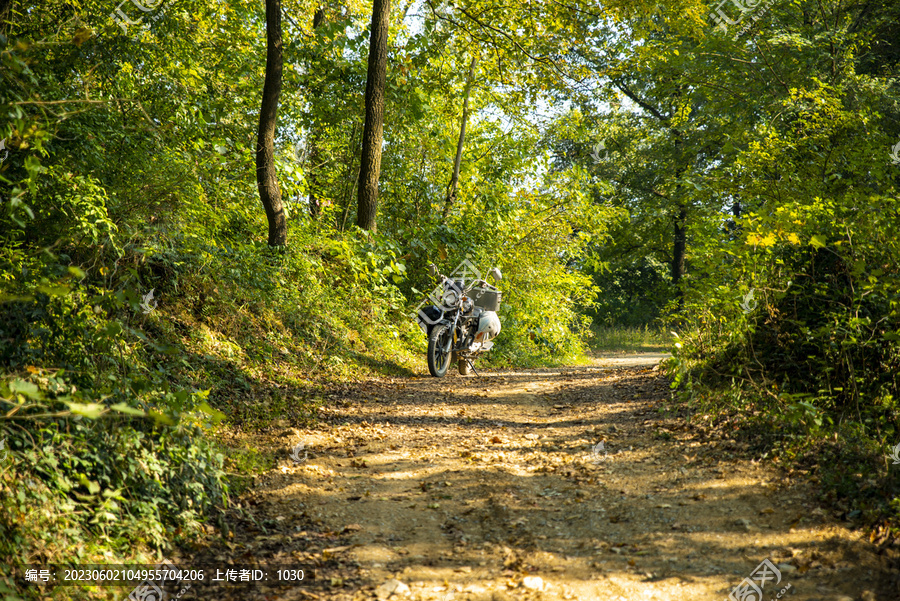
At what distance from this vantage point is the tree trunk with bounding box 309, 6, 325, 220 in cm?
1397

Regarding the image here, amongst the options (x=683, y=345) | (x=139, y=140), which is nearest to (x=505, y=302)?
(x=683, y=345)

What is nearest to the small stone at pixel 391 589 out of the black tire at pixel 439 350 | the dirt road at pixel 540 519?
the dirt road at pixel 540 519

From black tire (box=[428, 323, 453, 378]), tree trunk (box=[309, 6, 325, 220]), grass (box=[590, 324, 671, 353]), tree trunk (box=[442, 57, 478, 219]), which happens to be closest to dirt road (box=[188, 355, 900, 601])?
black tire (box=[428, 323, 453, 378])

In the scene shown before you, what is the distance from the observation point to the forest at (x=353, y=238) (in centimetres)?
390

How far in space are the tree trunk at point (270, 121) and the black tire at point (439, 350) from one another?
131 inches

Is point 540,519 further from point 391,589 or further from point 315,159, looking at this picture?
point 315,159

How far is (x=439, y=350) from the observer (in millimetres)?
10742

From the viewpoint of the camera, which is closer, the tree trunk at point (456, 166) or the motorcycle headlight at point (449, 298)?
the motorcycle headlight at point (449, 298)

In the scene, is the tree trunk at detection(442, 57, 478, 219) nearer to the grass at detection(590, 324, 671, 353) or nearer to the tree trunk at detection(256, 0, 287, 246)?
the tree trunk at detection(256, 0, 287, 246)

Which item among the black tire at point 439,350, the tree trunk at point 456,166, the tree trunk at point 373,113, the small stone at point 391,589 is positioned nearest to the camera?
the small stone at point 391,589

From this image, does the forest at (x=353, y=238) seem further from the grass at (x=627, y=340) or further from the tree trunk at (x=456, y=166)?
the grass at (x=627, y=340)

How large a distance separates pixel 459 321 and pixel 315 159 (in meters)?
7.17

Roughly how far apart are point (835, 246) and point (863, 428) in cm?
196

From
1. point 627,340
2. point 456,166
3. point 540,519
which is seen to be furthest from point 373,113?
point 627,340
